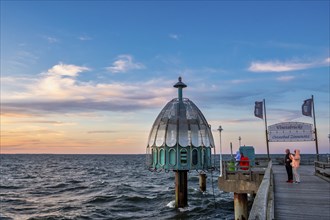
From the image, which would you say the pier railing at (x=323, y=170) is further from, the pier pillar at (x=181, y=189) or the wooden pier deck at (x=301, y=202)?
the pier pillar at (x=181, y=189)

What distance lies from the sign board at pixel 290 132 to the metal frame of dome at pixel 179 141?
22.1 feet

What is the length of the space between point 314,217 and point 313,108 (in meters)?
21.7

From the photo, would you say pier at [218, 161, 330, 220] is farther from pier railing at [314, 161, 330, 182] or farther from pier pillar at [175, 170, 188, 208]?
pier pillar at [175, 170, 188, 208]

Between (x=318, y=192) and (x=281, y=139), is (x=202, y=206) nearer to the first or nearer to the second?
(x=281, y=139)

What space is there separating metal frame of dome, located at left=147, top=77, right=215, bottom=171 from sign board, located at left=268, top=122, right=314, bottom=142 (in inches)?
266

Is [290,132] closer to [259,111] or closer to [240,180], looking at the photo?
[259,111]

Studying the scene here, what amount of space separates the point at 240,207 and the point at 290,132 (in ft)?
43.8

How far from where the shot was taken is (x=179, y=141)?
2444 cm

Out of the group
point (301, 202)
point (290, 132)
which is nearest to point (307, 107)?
point (290, 132)

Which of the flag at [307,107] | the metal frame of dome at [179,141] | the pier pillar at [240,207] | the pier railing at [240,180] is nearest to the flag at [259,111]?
the flag at [307,107]

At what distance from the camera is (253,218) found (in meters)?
5.29

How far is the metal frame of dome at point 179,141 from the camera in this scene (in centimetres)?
2438

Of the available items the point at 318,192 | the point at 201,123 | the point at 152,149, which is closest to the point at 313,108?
the point at 201,123

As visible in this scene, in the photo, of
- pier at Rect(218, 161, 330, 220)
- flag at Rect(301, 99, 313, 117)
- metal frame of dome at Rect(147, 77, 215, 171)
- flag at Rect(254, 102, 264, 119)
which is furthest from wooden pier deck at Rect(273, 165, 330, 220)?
flag at Rect(254, 102, 264, 119)
